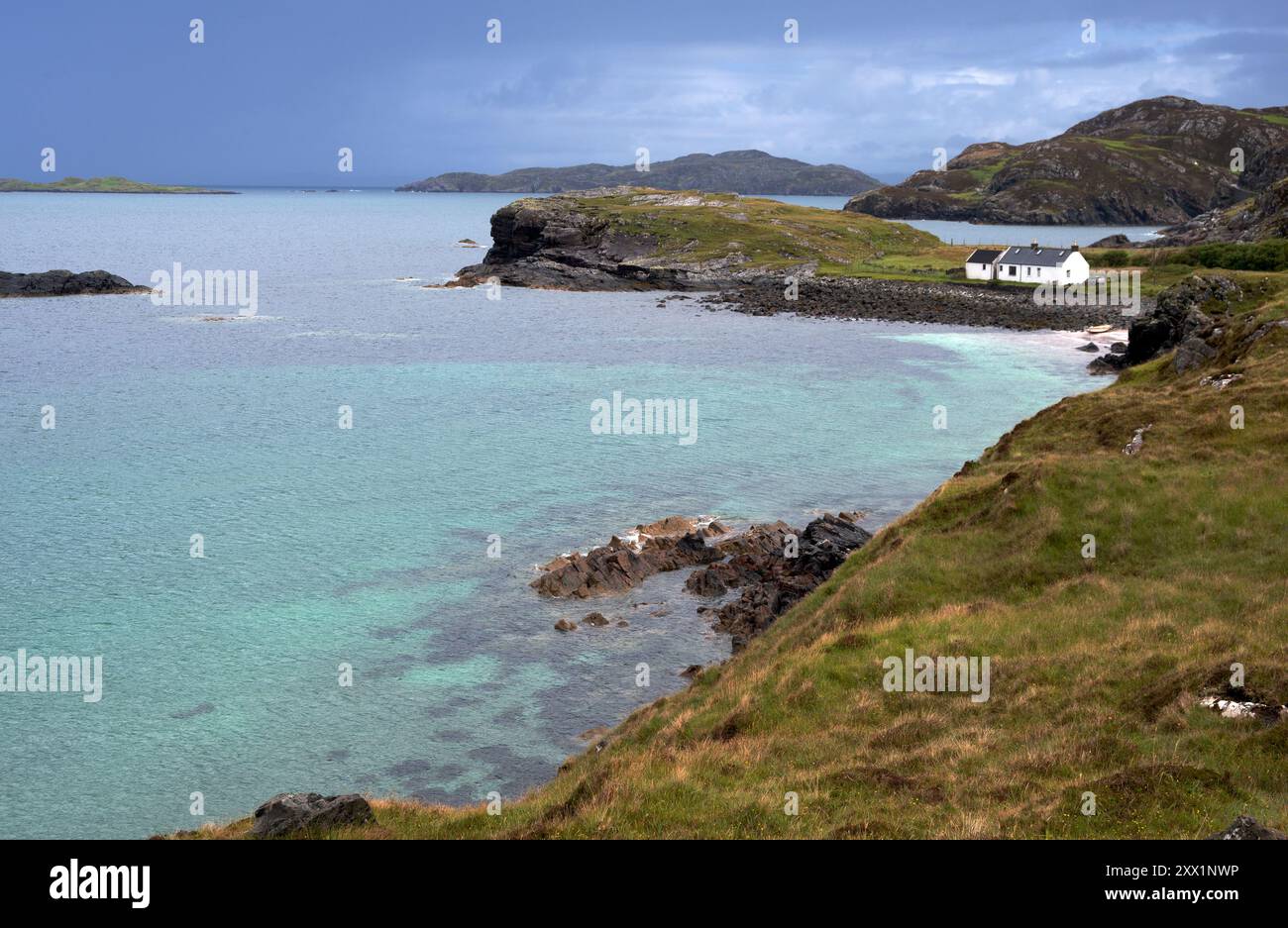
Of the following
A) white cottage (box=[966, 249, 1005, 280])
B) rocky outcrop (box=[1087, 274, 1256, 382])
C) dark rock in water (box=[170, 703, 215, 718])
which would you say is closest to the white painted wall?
white cottage (box=[966, 249, 1005, 280])

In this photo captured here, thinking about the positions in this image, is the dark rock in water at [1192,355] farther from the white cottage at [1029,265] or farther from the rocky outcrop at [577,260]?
the rocky outcrop at [577,260]

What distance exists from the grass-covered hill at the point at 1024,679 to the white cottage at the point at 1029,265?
356 ft

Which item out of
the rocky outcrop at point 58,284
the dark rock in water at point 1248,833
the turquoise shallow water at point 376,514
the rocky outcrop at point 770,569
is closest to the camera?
the dark rock in water at point 1248,833

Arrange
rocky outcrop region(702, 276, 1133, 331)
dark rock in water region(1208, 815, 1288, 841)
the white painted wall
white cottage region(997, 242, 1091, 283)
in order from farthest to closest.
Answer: white cottage region(997, 242, 1091, 283), the white painted wall, rocky outcrop region(702, 276, 1133, 331), dark rock in water region(1208, 815, 1288, 841)

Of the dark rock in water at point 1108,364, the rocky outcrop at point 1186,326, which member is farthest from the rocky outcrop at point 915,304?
the rocky outcrop at point 1186,326

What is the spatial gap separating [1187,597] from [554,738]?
19.0m

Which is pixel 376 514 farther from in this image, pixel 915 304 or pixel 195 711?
pixel 915 304

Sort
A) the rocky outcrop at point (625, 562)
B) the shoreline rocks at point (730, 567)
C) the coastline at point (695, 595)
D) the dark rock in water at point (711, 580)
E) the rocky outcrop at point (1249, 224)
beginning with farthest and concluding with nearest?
1. the rocky outcrop at point (1249, 224)
2. the rocky outcrop at point (625, 562)
3. the dark rock in water at point (711, 580)
4. the shoreline rocks at point (730, 567)
5. the coastline at point (695, 595)

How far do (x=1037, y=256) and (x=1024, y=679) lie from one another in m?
138

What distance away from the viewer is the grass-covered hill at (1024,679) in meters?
18.7

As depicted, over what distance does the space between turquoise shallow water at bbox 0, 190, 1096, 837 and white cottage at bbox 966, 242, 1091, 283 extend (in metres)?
33.0

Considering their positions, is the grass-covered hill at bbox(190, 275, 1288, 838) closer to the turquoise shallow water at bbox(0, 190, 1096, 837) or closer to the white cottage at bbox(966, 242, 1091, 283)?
the turquoise shallow water at bbox(0, 190, 1096, 837)

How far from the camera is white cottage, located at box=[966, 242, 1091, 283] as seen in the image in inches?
5684
